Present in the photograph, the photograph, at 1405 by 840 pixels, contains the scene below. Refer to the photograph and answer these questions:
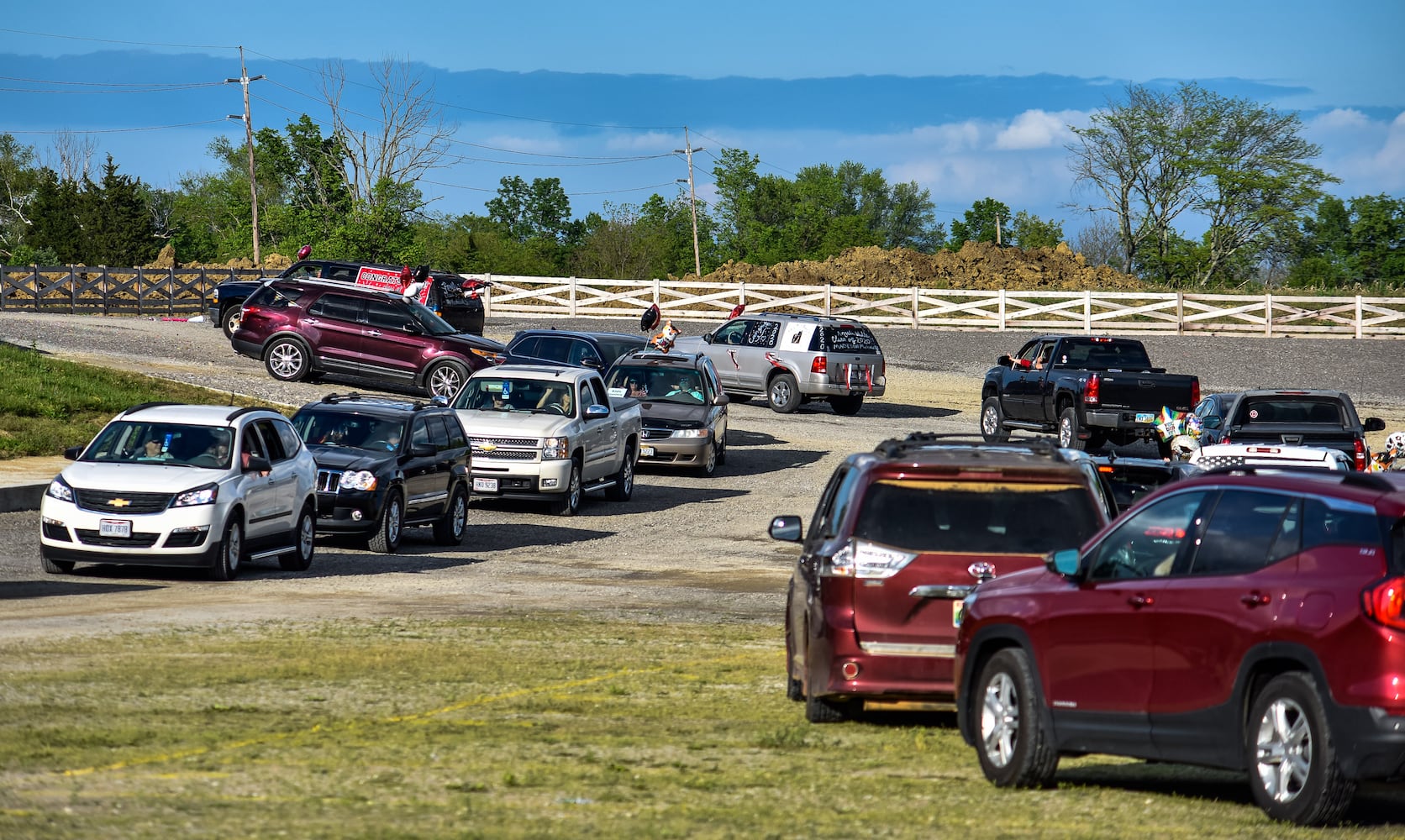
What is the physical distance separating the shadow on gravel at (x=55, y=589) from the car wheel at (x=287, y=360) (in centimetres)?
1765

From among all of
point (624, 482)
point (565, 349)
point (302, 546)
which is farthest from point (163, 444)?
point (565, 349)

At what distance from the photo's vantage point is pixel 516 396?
2473 cm

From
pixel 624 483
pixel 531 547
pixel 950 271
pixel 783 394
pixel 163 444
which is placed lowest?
pixel 531 547

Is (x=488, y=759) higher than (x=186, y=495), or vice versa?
(x=186, y=495)

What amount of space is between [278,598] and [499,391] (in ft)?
31.6

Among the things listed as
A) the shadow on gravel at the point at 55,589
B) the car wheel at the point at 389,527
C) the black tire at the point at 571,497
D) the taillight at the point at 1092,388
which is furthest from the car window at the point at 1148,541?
the taillight at the point at 1092,388

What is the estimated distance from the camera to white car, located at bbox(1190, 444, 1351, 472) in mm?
20000

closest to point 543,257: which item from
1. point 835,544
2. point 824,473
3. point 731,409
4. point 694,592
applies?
point 731,409

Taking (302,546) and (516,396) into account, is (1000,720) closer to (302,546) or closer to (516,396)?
(302,546)

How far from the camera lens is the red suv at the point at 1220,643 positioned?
21.5ft

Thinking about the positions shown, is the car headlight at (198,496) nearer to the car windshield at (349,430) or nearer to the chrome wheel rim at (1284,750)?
the car windshield at (349,430)

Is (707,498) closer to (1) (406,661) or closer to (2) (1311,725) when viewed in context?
(1) (406,661)

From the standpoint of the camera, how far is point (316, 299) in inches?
1321

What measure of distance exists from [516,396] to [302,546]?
7115mm
